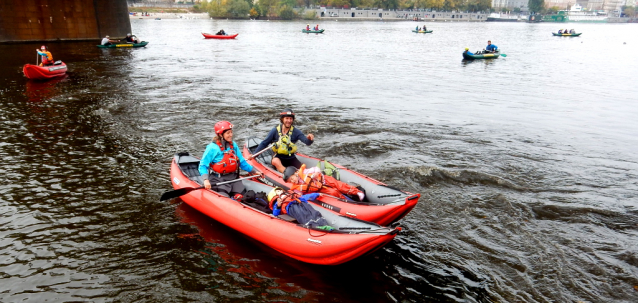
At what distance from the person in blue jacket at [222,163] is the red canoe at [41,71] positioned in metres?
18.1

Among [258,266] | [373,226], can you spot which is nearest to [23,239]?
[258,266]

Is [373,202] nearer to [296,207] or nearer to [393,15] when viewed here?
[296,207]

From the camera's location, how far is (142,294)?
6.22m

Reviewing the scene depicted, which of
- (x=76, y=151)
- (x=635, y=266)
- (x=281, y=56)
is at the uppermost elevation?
(x=281, y=56)

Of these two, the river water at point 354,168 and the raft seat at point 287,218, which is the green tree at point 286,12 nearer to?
the river water at point 354,168

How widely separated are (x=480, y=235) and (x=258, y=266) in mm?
4160

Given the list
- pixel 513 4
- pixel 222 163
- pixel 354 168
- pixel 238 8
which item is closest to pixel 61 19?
pixel 354 168

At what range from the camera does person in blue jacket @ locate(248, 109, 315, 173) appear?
9398 mm

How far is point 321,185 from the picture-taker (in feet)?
26.5

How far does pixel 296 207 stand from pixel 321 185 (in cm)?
102

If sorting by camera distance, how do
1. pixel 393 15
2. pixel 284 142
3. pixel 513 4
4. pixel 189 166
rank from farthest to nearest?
pixel 513 4 < pixel 393 15 < pixel 189 166 < pixel 284 142

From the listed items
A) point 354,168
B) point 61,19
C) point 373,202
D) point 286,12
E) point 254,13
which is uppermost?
point 286,12

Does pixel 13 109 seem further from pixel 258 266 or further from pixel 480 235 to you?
pixel 480 235

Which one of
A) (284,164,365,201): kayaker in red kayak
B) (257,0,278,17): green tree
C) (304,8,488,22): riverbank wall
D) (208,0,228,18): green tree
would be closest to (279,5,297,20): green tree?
(257,0,278,17): green tree
